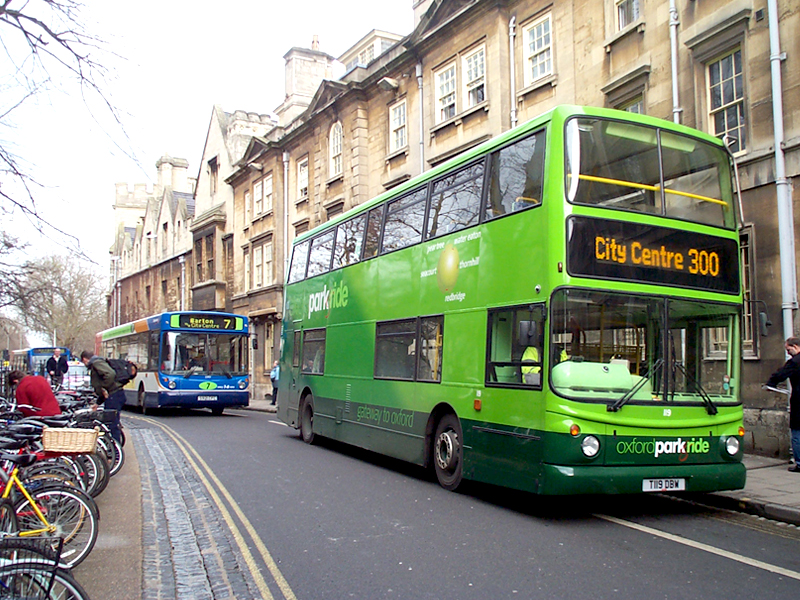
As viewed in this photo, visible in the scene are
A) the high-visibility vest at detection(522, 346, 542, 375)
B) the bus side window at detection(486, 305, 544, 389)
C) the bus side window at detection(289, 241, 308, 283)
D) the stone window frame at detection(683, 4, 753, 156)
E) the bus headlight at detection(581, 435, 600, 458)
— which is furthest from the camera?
the bus side window at detection(289, 241, 308, 283)

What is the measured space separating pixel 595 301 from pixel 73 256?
19.2 ft

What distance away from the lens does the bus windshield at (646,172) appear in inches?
305

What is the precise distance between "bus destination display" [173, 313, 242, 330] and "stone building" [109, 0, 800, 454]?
23.0 ft

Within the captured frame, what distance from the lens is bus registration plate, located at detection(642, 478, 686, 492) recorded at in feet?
24.7

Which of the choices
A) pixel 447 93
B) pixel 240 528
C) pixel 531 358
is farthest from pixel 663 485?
pixel 447 93

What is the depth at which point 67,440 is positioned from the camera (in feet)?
22.7

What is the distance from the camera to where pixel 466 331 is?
30.5 feet

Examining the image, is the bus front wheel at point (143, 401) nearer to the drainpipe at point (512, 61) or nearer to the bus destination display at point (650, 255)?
the drainpipe at point (512, 61)

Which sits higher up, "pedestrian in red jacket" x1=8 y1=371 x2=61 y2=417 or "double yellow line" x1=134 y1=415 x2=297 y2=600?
"pedestrian in red jacket" x1=8 y1=371 x2=61 y2=417

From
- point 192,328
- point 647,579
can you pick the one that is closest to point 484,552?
point 647,579

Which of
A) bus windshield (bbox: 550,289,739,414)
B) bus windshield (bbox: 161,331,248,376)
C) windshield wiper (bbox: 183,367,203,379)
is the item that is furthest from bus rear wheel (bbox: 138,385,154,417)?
bus windshield (bbox: 550,289,739,414)

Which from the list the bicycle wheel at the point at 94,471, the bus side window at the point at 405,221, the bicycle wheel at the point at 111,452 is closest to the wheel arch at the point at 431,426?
the bus side window at the point at 405,221

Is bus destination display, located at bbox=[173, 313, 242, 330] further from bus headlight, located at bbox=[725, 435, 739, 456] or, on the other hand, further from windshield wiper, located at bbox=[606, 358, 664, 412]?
bus headlight, located at bbox=[725, 435, 739, 456]

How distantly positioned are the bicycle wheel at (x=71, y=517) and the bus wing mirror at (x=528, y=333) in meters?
4.22
